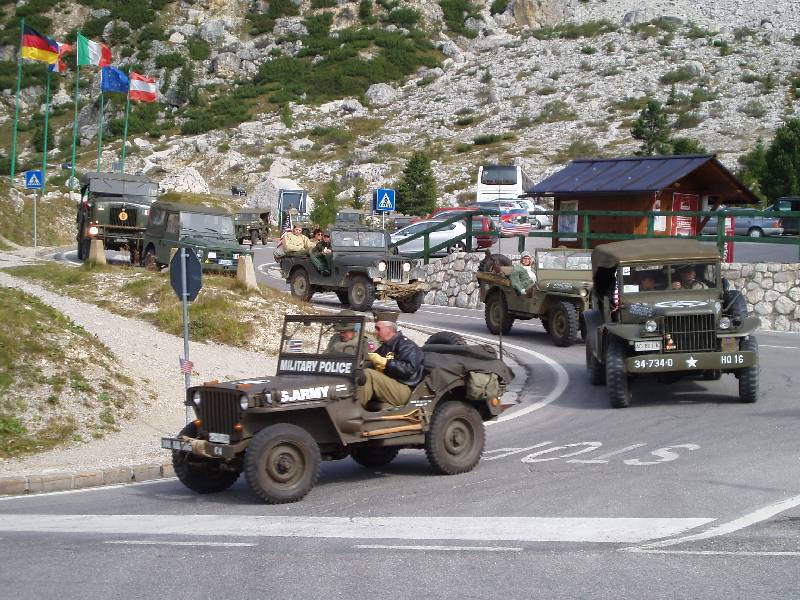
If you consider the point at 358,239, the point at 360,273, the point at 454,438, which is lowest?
the point at 454,438

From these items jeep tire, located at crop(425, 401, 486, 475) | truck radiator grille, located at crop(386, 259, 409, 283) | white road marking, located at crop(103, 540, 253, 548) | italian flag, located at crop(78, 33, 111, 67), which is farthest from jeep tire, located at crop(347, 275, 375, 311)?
italian flag, located at crop(78, 33, 111, 67)

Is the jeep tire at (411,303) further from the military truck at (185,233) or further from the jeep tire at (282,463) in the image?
the jeep tire at (282,463)

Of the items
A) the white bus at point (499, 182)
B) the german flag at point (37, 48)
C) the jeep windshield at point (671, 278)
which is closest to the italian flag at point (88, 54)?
the german flag at point (37, 48)

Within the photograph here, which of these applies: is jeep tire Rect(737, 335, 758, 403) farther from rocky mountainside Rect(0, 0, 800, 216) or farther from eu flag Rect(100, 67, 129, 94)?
eu flag Rect(100, 67, 129, 94)

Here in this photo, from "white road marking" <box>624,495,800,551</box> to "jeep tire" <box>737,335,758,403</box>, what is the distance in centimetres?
509

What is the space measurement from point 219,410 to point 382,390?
1.57 m

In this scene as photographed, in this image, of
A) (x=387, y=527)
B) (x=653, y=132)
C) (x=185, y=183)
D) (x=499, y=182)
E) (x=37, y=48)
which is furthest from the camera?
(x=185, y=183)

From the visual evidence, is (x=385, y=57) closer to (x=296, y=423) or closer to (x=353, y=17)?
(x=353, y=17)

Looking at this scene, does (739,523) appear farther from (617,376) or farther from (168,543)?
(617,376)

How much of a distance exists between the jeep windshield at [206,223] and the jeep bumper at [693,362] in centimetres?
1586

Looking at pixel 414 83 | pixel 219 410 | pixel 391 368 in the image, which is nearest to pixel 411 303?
pixel 391 368

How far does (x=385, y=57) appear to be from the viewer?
98.8m

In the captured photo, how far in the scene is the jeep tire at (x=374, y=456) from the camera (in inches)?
433

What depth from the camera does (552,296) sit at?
2070 centimetres
